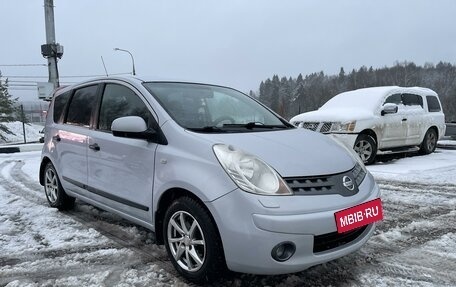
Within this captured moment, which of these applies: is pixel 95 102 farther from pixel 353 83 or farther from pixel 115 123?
pixel 353 83

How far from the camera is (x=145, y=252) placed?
3705 mm

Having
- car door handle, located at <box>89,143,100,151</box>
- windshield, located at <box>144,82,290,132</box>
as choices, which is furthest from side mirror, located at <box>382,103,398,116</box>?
car door handle, located at <box>89,143,100,151</box>

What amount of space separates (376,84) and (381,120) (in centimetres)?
7540

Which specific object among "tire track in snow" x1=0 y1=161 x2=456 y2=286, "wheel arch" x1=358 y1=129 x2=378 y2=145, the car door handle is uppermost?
the car door handle

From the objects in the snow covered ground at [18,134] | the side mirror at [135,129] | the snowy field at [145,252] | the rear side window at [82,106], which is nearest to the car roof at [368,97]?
the snowy field at [145,252]

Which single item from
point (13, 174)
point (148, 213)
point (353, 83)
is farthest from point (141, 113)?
point (353, 83)

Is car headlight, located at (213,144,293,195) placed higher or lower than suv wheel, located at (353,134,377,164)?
higher

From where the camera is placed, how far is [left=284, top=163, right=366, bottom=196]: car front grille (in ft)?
9.01

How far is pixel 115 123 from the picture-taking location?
3.39m

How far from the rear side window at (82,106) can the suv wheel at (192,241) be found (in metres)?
1.81

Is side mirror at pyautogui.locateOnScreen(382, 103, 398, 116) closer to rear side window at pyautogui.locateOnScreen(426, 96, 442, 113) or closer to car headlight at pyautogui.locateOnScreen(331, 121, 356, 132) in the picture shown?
car headlight at pyautogui.locateOnScreen(331, 121, 356, 132)

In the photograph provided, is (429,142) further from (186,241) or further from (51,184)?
(186,241)

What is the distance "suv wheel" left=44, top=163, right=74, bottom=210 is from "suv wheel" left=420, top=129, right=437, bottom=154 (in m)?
8.58

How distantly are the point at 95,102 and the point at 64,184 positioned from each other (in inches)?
46.8
